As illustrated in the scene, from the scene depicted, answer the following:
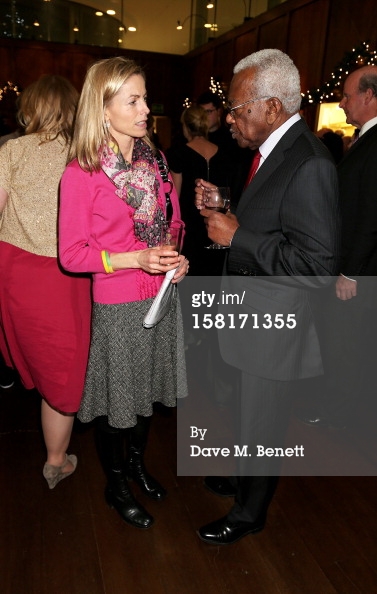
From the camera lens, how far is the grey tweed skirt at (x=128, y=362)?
170cm

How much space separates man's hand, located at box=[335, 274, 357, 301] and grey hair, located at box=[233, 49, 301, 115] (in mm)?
1136

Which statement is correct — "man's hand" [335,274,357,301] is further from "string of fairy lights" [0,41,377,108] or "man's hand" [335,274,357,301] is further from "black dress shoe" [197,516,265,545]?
"string of fairy lights" [0,41,377,108]

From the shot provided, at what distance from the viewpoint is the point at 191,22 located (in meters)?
10.9

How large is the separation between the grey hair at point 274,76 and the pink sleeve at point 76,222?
0.60 m

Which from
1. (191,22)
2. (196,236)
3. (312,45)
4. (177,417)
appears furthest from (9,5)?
(177,417)

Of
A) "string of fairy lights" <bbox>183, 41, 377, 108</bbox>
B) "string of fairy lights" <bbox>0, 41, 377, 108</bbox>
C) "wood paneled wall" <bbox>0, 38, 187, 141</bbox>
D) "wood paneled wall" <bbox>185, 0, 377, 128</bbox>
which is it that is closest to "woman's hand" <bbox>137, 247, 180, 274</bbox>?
"string of fairy lights" <bbox>183, 41, 377, 108</bbox>

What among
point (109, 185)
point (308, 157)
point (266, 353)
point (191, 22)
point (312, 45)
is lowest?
point (266, 353)

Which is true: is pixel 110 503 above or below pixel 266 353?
below

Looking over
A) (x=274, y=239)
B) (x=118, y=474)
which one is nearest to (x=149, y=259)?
(x=274, y=239)

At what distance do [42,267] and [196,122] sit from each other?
73.8 inches

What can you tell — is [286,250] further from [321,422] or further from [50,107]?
[321,422]

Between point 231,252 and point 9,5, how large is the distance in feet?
36.5

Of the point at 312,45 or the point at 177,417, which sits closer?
the point at 177,417

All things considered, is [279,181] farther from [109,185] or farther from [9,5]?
[9,5]
